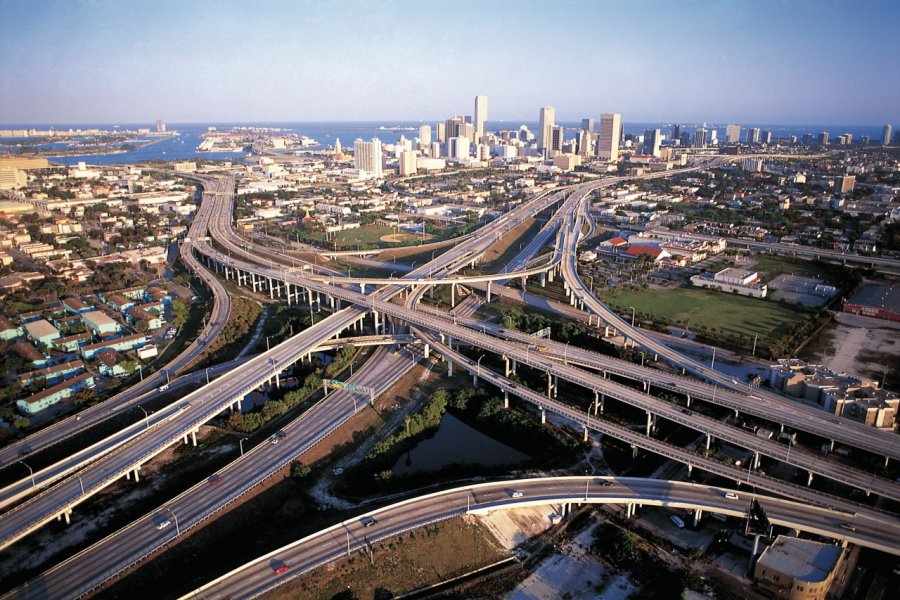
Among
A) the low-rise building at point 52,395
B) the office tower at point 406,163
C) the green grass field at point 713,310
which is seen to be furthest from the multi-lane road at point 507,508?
the office tower at point 406,163

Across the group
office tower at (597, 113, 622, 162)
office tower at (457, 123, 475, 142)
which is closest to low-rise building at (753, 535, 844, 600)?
office tower at (597, 113, 622, 162)

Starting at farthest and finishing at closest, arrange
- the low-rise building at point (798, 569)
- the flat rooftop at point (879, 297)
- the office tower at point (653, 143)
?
the office tower at point (653, 143) < the flat rooftop at point (879, 297) < the low-rise building at point (798, 569)

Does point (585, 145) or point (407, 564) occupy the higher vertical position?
point (585, 145)

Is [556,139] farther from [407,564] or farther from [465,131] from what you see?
[407,564]

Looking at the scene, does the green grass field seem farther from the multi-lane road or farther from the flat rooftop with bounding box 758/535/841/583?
the flat rooftop with bounding box 758/535/841/583

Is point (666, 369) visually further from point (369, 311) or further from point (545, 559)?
point (369, 311)

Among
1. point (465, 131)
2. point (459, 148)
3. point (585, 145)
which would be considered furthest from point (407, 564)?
point (465, 131)

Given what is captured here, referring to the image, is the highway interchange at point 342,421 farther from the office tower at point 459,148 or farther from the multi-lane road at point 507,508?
the office tower at point 459,148
